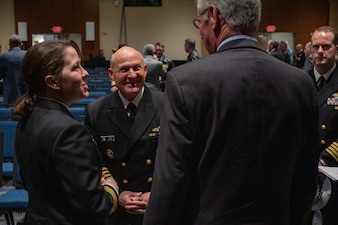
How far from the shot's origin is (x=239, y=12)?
4.57ft

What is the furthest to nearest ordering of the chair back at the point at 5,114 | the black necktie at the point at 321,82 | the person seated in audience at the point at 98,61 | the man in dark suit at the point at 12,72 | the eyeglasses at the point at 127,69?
1. the person seated in audience at the point at 98,61
2. the man in dark suit at the point at 12,72
3. the chair back at the point at 5,114
4. the black necktie at the point at 321,82
5. the eyeglasses at the point at 127,69

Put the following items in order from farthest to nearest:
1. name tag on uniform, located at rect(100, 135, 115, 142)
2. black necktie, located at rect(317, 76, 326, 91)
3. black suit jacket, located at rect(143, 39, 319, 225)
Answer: black necktie, located at rect(317, 76, 326, 91) → name tag on uniform, located at rect(100, 135, 115, 142) → black suit jacket, located at rect(143, 39, 319, 225)

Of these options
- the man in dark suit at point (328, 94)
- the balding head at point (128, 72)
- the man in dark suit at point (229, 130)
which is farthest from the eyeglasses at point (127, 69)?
the man in dark suit at point (328, 94)

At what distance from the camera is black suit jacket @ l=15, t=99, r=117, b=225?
5.18ft

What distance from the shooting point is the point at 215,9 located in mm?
1405

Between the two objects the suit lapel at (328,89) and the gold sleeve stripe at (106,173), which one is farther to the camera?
the suit lapel at (328,89)

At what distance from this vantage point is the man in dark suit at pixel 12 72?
22.3 ft

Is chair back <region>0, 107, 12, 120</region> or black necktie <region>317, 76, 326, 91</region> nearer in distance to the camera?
black necktie <region>317, 76, 326, 91</region>

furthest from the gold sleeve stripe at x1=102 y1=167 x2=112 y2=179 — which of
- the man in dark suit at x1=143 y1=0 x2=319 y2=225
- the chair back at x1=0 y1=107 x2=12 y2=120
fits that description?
the chair back at x1=0 y1=107 x2=12 y2=120

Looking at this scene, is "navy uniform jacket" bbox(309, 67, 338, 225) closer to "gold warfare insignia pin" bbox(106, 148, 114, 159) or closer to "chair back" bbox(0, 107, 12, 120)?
"gold warfare insignia pin" bbox(106, 148, 114, 159)

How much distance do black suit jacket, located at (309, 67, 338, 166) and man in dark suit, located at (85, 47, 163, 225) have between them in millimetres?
1129

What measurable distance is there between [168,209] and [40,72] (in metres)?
0.74

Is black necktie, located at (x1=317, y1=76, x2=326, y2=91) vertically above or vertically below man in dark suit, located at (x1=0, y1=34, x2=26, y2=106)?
above

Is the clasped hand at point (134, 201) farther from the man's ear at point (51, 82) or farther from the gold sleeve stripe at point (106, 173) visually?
the man's ear at point (51, 82)
